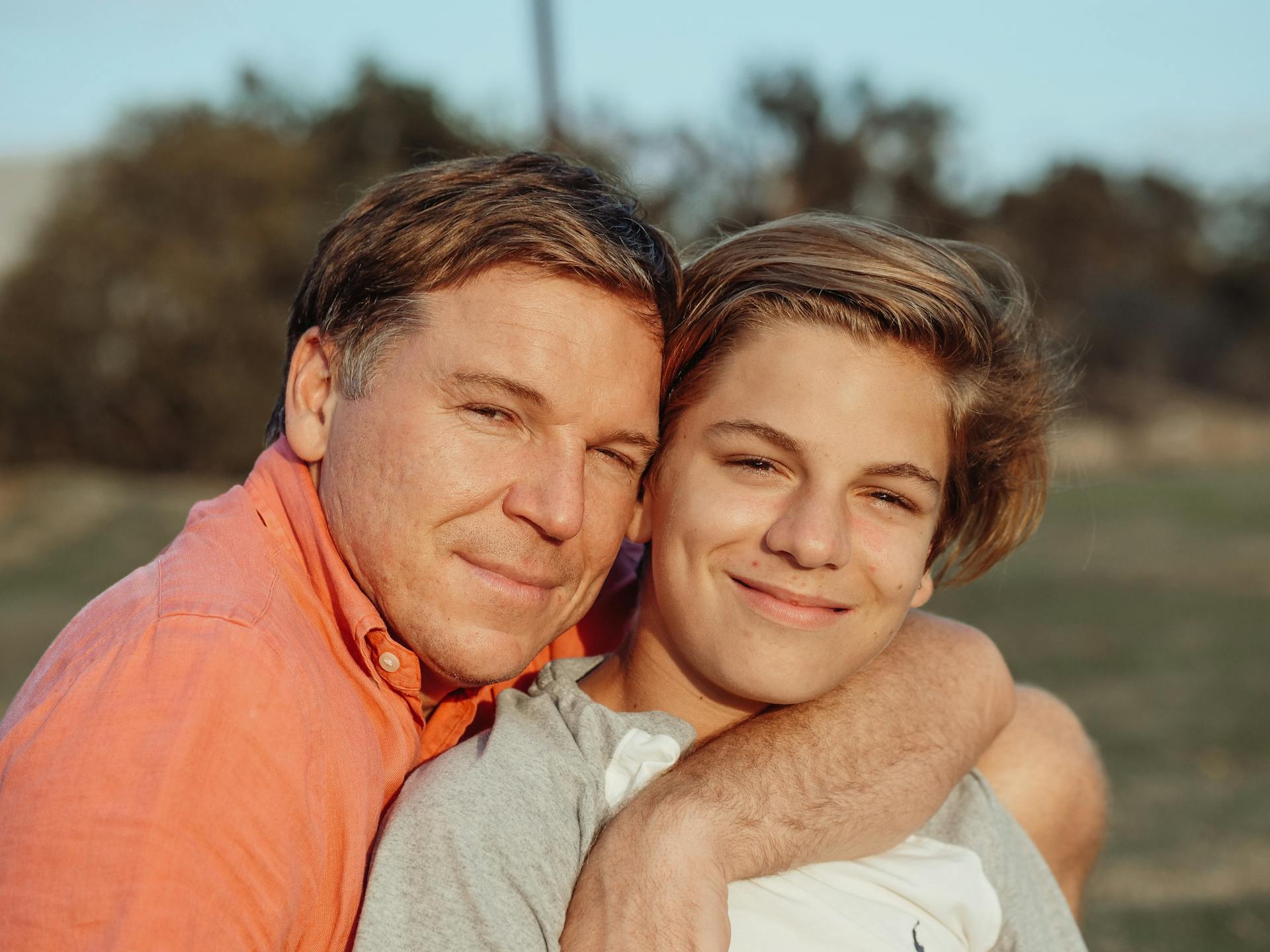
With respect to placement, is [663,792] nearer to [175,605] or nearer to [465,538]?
[465,538]

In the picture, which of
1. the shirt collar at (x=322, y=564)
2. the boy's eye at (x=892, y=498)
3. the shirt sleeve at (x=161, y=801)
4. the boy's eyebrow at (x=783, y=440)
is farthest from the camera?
the boy's eye at (x=892, y=498)

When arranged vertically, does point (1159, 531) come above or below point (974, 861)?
below

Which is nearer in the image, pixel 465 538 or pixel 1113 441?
pixel 465 538

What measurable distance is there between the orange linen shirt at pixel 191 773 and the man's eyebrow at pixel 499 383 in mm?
465

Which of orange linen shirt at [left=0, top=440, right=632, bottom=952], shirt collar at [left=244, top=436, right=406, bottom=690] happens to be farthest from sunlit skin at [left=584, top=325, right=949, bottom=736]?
orange linen shirt at [left=0, top=440, right=632, bottom=952]

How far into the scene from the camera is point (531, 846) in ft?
6.38

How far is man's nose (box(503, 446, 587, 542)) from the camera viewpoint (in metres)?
2.25

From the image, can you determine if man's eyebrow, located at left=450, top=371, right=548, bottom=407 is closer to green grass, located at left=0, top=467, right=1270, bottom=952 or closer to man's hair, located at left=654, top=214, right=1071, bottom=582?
→ man's hair, located at left=654, top=214, right=1071, bottom=582

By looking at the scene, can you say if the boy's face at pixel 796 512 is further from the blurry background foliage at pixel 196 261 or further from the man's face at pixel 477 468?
the blurry background foliage at pixel 196 261

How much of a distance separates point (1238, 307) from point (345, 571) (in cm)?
4427

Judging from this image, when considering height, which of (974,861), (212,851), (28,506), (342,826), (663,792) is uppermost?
(212,851)

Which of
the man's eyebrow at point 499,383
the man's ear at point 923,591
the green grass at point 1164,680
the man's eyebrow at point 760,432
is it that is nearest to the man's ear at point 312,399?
the man's eyebrow at point 499,383

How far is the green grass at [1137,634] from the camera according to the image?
5.66 metres

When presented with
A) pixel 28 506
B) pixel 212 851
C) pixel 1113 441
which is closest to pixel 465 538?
pixel 212 851
